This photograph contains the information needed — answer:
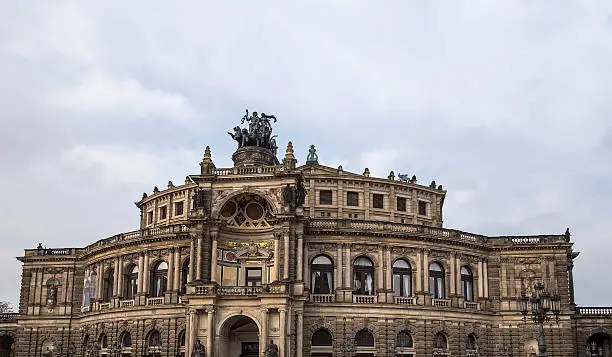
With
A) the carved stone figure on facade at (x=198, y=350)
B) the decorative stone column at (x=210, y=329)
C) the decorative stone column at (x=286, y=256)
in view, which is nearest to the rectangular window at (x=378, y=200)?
the decorative stone column at (x=286, y=256)

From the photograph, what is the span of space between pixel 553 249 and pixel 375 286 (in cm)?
1634

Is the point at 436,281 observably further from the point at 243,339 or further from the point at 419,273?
the point at 243,339

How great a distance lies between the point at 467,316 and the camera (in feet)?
200

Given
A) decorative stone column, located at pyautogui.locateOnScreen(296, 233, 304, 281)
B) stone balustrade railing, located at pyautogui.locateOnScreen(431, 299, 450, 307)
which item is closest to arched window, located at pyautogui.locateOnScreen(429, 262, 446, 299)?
stone balustrade railing, located at pyautogui.locateOnScreen(431, 299, 450, 307)

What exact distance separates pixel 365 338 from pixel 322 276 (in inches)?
234

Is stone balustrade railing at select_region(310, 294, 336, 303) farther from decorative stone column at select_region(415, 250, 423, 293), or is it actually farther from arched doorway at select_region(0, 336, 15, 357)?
arched doorway at select_region(0, 336, 15, 357)

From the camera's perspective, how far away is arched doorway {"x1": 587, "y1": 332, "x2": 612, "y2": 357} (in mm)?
65562

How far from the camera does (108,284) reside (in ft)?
219

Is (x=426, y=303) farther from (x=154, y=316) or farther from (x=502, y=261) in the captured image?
(x=154, y=316)

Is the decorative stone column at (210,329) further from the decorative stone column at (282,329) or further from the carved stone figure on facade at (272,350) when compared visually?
the decorative stone column at (282,329)

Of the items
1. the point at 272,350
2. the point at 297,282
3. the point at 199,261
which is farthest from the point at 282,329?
the point at 199,261

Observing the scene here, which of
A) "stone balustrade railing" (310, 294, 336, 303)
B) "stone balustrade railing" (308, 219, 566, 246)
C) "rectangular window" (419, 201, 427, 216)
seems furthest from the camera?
"rectangular window" (419, 201, 427, 216)

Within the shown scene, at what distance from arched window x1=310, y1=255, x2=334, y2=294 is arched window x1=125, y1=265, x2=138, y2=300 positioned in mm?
16513

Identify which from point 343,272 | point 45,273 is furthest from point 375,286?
point 45,273
